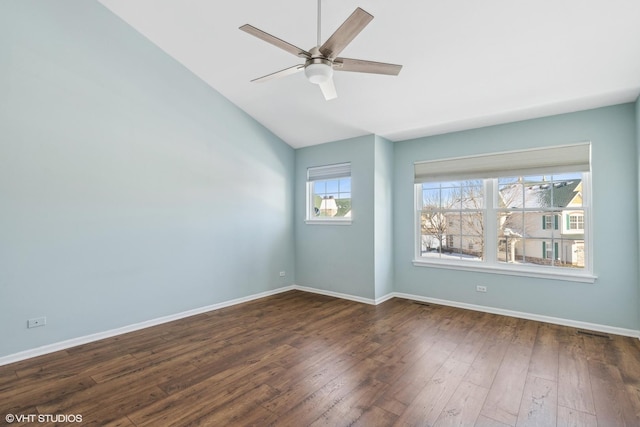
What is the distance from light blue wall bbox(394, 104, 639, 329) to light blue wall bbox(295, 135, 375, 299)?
1.29 m

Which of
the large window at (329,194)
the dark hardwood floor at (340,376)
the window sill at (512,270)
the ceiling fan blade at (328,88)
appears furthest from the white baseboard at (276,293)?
the ceiling fan blade at (328,88)

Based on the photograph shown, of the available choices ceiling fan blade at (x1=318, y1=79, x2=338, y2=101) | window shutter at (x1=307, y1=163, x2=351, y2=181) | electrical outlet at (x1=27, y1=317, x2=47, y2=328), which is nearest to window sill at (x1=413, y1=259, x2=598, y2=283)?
window shutter at (x1=307, y1=163, x2=351, y2=181)

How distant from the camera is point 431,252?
4.79m

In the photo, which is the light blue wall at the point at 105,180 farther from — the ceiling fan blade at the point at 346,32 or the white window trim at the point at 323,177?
the ceiling fan blade at the point at 346,32

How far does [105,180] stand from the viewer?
11.0 feet

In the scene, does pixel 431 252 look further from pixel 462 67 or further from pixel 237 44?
pixel 237 44

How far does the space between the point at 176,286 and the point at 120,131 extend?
1.96m

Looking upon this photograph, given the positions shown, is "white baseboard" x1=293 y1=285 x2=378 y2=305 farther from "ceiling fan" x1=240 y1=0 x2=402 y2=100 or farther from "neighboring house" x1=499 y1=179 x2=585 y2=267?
"ceiling fan" x1=240 y1=0 x2=402 y2=100

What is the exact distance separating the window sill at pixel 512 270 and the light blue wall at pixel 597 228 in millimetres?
62

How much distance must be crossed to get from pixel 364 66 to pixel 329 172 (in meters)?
2.92

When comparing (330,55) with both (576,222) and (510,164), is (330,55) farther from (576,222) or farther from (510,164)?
(576,222)

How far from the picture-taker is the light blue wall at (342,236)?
15.4 feet

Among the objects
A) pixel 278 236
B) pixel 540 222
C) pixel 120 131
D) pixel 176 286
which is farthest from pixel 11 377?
pixel 540 222

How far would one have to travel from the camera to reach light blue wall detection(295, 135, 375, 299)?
15.4 ft
